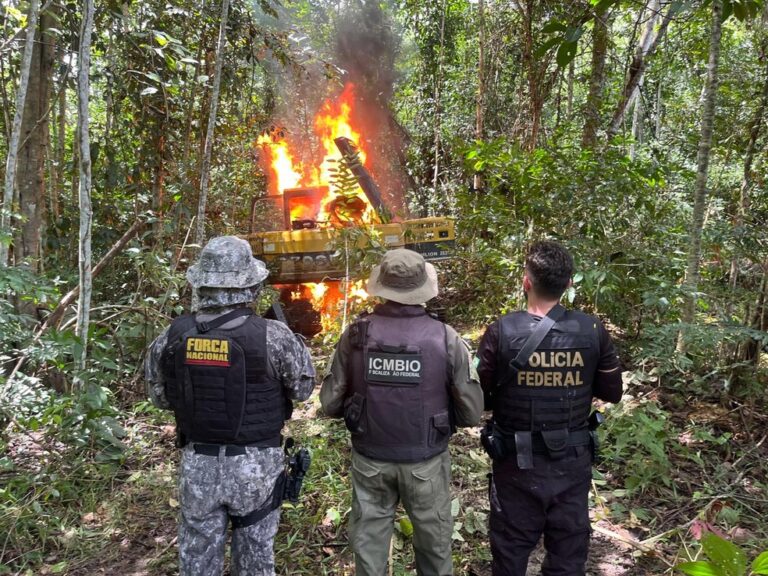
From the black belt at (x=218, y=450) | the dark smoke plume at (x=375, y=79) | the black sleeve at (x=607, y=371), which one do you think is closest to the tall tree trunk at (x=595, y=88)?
the black sleeve at (x=607, y=371)

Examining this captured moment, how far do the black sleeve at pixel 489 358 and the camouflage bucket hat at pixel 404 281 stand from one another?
328 mm

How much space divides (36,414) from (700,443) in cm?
478

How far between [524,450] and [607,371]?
54 cm

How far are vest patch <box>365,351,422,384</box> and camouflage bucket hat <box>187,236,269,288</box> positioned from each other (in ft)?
2.18

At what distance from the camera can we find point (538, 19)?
29.2ft

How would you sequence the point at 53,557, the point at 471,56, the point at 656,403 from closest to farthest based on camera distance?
1. the point at 53,557
2. the point at 656,403
3. the point at 471,56

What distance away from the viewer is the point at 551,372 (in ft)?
7.85

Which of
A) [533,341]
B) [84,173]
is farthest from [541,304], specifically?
[84,173]

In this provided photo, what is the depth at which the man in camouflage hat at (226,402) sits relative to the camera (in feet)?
7.75

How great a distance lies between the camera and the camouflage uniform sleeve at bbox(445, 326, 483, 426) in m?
2.41

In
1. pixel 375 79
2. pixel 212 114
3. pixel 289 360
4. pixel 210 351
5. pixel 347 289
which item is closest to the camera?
pixel 210 351

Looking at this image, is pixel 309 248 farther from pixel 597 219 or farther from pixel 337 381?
pixel 337 381

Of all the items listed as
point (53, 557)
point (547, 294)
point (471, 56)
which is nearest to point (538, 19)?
point (471, 56)

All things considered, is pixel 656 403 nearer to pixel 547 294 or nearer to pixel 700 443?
pixel 700 443
